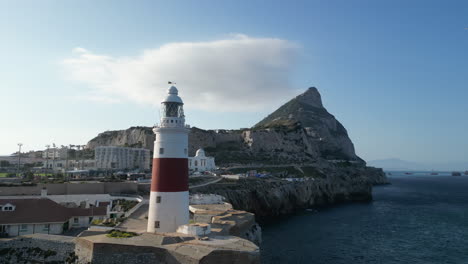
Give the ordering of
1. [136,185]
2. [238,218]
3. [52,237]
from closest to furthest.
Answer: [52,237] → [238,218] → [136,185]

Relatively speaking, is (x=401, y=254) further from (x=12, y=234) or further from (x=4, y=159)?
(x=4, y=159)

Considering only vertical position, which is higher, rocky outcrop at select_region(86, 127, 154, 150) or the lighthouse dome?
rocky outcrop at select_region(86, 127, 154, 150)

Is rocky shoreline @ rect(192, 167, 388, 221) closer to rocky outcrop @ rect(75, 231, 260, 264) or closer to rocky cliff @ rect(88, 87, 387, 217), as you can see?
rocky cliff @ rect(88, 87, 387, 217)

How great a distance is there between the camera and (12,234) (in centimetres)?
2525

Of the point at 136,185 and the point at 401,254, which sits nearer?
the point at 401,254

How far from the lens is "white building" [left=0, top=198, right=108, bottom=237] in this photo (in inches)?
1005

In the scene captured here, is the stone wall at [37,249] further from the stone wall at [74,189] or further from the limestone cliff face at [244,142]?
the limestone cliff face at [244,142]

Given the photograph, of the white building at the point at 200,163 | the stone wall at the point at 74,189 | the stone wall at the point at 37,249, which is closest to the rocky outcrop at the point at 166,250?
the stone wall at the point at 37,249

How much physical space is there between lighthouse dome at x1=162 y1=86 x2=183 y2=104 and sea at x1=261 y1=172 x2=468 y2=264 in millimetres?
20082

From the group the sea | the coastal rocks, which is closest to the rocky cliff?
the sea

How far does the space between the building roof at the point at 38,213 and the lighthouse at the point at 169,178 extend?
11.2 m

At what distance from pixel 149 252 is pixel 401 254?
101 ft

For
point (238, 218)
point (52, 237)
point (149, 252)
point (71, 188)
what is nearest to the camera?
point (149, 252)

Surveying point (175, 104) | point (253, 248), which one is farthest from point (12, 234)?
point (253, 248)
